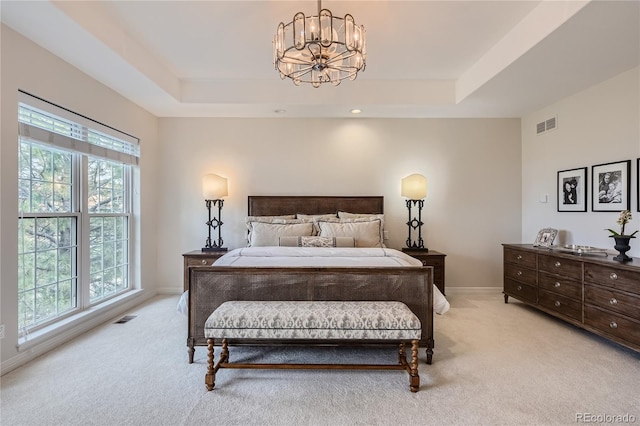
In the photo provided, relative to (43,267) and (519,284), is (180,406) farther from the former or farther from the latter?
(519,284)

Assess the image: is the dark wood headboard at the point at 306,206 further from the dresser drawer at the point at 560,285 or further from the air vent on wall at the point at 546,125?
the air vent on wall at the point at 546,125

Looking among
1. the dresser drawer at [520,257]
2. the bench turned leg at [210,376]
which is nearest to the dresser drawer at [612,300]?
the dresser drawer at [520,257]

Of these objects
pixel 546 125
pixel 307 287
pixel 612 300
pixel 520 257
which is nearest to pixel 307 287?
pixel 307 287

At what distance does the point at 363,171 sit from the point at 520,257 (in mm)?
2290

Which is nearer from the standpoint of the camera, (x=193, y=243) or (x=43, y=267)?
(x=43, y=267)

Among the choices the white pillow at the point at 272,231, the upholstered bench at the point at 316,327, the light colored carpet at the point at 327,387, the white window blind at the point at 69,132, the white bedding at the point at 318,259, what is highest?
the white window blind at the point at 69,132

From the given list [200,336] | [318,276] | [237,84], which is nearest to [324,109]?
[237,84]

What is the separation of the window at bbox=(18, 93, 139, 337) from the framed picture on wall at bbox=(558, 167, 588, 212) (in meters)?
5.37

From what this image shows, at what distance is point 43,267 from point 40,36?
6.37ft

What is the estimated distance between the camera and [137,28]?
269 cm

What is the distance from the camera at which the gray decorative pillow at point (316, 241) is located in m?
3.59

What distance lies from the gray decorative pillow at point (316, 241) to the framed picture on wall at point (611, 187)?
266 cm

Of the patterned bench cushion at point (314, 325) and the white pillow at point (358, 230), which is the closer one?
the patterned bench cushion at point (314, 325)

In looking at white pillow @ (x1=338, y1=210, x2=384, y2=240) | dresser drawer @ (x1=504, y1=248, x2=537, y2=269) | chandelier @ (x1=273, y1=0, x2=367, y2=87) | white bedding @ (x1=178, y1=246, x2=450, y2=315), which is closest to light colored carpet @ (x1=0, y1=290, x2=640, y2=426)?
white bedding @ (x1=178, y1=246, x2=450, y2=315)
